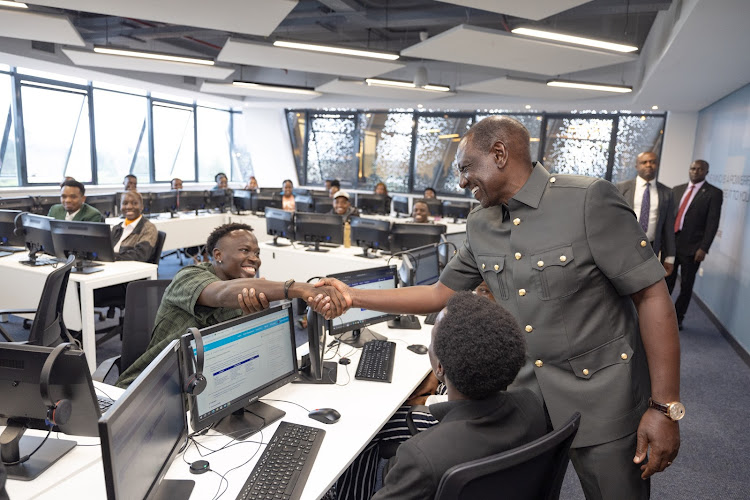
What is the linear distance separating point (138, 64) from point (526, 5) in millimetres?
6276

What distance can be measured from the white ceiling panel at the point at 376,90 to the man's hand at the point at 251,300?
7.31 m

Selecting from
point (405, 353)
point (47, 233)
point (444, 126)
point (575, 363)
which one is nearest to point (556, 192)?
point (575, 363)

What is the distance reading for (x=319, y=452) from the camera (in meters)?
1.68

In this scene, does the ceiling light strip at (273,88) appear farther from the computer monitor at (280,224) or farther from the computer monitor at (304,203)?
the computer monitor at (280,224)

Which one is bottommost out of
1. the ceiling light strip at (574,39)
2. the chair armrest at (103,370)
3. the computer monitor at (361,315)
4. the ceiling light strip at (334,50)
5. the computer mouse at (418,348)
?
the chair armrest at (103,370)

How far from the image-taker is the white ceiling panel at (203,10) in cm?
455

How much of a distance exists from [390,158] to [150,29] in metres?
6.18

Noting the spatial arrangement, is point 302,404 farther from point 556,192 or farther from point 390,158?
point 390,158

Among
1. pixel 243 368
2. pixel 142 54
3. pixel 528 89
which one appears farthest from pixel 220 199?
pixel 243 368

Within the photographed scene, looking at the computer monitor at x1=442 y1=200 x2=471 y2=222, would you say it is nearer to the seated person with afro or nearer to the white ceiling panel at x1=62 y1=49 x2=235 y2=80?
the white ceiling panel at x1=62 y1=49 x2=235 y2=80

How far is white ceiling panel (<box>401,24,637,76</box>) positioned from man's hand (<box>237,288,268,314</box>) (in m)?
4.09

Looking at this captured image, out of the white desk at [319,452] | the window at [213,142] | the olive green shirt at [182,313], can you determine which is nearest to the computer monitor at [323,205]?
the white desk at [319,452]

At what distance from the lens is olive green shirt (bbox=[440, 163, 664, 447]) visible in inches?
56.7

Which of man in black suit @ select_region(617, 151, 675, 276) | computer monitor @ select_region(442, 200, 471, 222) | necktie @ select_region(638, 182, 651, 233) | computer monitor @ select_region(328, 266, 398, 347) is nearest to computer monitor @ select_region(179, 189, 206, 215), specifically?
computer monitor @ select_region(442, 200, 471, 222)
